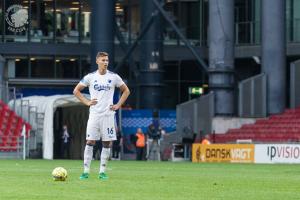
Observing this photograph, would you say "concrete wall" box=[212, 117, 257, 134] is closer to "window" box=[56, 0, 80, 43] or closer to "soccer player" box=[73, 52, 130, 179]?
"window" box=[56, 0, 80, 43]

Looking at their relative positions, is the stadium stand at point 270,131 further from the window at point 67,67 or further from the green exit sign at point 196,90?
the window at point 67,67

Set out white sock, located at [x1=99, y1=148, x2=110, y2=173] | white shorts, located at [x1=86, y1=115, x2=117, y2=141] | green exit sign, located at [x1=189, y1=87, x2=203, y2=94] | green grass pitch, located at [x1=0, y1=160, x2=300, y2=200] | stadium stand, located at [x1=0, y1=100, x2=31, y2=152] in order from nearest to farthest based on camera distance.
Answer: green grass pitch, located at [x1=0, y1=160, x2=300, y2=200] → white sock, located at [x1=99, y1=148, x2=110, y2=173] → white shorts, located at [x1=86, y1=115, x2=117, y2=141] → stadium stand, located at [x1=0, y1=100, x2=31, y2=152] → green exit sign, located at [x1=189, y1=87, x2=203, y2=94]

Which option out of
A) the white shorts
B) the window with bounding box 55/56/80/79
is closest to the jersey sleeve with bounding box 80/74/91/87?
the white shorts

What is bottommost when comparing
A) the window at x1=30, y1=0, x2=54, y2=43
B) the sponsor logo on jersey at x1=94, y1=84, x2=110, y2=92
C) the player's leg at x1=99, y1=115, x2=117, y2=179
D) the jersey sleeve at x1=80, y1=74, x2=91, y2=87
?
the player's leg at x1=99, y1=115, x2=117, y2=179

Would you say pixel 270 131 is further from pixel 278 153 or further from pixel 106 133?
pixel 106 133

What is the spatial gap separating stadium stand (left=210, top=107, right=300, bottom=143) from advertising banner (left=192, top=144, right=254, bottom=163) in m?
3.76

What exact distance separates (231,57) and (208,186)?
116 ft

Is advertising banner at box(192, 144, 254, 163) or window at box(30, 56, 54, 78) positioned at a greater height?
window at box(30, 56, 54, 78)

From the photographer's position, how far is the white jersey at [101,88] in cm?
2236

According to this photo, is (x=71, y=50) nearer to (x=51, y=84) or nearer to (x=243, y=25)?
(x=51, y=84)

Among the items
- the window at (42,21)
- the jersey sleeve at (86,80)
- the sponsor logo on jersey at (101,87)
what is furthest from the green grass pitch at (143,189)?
the window at (42,21)

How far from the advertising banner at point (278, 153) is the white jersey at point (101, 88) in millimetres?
20681

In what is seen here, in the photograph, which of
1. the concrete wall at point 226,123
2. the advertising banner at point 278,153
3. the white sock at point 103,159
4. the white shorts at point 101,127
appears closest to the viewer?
the white sock at point 103,159

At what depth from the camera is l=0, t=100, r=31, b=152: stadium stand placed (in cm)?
4981
